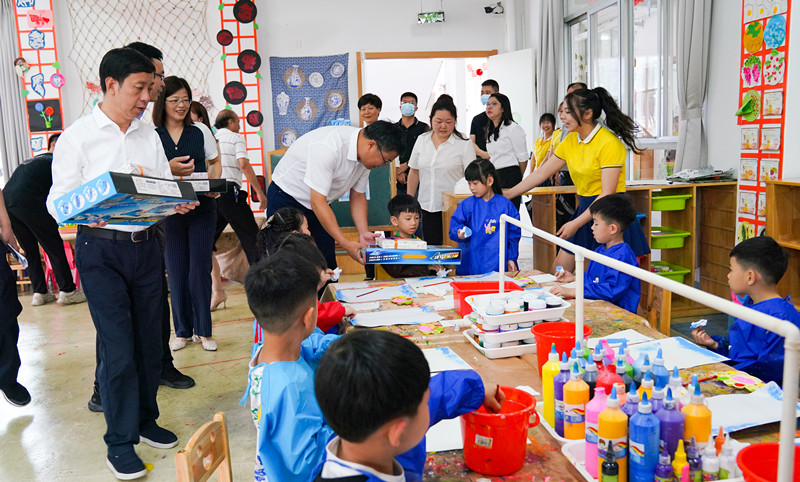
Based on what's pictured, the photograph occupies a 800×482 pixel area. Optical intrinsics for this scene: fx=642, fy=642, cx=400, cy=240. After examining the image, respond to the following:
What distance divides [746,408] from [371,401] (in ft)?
2.95

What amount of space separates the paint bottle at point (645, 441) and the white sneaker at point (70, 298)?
17.1ft

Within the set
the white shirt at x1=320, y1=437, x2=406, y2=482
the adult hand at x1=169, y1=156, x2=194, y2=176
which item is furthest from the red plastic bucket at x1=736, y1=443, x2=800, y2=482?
the adult hand at x1=169, y1=156, x2=194, y2=176

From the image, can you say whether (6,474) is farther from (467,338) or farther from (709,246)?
(709,246)

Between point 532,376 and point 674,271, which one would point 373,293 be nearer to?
point 532,376

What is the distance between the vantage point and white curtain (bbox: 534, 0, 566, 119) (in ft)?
23.7

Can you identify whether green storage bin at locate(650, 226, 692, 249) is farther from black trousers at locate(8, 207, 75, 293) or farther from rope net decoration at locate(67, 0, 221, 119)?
rope net decoration at locate(67, 0, 221, 119)

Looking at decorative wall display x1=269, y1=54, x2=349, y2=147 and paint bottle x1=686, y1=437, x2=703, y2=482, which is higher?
decorative wall display x1=269, y1=54, x2=349, y2=147

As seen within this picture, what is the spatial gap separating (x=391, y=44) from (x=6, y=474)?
651 cm

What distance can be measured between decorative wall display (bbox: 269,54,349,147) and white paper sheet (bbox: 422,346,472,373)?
20.3 feet

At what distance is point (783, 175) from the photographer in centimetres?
391

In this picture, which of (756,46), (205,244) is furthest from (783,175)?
(205,244)

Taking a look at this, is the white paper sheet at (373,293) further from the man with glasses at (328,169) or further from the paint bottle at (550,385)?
the paint bottle at (550,385)

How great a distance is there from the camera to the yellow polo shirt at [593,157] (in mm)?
3305

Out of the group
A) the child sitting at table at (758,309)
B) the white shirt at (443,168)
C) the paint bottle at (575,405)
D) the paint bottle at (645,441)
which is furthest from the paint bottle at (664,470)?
the white shirt at (443,168)
